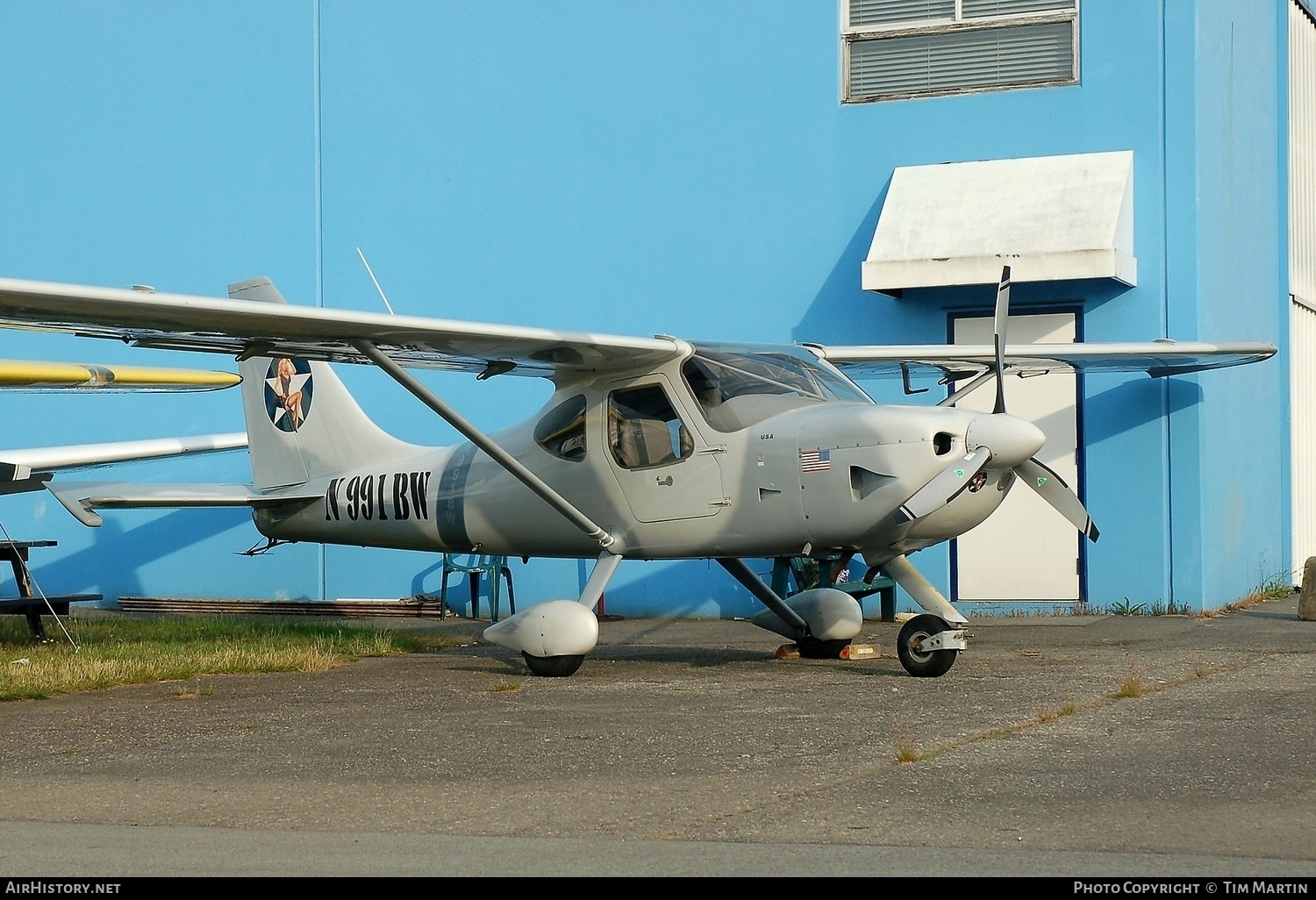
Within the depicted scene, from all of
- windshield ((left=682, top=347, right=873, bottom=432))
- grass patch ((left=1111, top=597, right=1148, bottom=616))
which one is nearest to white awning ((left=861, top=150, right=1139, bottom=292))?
grass patch ((left=1111, top=597, right=1148, bottom=616))

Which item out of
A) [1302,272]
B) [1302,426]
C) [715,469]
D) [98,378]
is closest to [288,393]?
[98,378]

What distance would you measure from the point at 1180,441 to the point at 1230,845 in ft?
35.2

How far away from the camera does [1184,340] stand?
14.8 meters

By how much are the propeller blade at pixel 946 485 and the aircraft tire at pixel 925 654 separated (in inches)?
32.4

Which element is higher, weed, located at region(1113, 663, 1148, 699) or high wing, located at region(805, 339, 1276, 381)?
high wing, located at region(805, 339, 1276, 381)

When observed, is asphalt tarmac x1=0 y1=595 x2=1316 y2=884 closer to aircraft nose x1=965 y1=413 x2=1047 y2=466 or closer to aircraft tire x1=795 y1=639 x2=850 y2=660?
aircraft tire x1=795 y1=639 x2=850 y2=660

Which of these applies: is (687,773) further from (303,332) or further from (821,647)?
(821,647)

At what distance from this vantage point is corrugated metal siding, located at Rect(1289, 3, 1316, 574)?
1869 centimetres

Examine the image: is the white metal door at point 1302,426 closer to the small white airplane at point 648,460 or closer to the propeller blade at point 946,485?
the small white airplane at point 648,460

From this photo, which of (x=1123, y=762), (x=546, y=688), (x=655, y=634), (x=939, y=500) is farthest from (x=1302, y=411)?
(x=1123, y=762)

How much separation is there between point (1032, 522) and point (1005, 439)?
20.4 feet

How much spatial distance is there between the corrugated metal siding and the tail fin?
11.0 m

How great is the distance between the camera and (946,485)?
9.37m

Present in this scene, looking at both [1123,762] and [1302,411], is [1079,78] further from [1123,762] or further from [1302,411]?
[1123,762]
